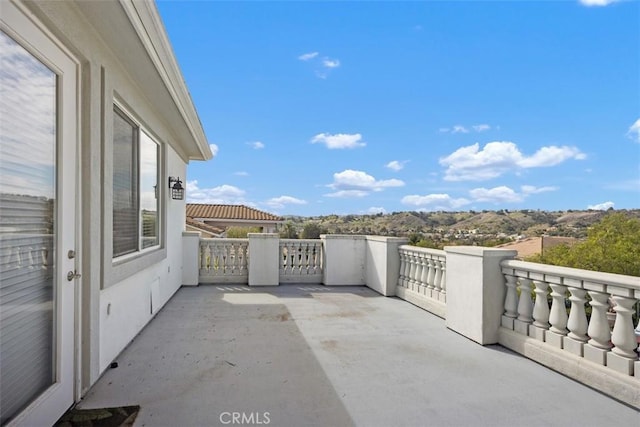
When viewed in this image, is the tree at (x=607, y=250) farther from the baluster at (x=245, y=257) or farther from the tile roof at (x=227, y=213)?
the tile roof at (x=227, y=213)

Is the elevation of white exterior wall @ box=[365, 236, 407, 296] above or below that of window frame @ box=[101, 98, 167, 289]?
below

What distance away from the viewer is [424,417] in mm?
2291

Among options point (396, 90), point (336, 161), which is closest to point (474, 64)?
point (396, 90)

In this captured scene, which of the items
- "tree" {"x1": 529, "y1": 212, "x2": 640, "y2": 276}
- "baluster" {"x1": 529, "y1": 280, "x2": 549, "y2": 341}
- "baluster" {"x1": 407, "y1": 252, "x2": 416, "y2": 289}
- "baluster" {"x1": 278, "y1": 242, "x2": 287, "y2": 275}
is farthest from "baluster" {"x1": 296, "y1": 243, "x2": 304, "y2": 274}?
"tree" {"x1": 529, "y1": 212, "x2": 640, "y2": 276}

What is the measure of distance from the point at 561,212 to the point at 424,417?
29.4 metres

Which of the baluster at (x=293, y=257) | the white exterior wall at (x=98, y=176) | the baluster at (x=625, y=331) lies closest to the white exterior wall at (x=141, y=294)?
the white exterior wall at (x=98, y=176)

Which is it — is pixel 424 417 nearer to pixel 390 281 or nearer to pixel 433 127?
pixel 390 281

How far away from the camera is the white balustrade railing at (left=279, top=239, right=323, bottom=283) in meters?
7.52

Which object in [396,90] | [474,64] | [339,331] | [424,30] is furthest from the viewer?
[396,90]

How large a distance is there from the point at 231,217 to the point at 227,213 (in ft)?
2.83

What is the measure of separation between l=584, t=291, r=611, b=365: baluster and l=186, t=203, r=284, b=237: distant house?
14.1 metres

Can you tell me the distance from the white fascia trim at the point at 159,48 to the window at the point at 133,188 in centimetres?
61

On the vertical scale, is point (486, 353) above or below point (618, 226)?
below

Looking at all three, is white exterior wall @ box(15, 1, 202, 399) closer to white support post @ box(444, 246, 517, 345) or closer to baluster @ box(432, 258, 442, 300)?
white support post @ box(444, 246, 517, 345)
